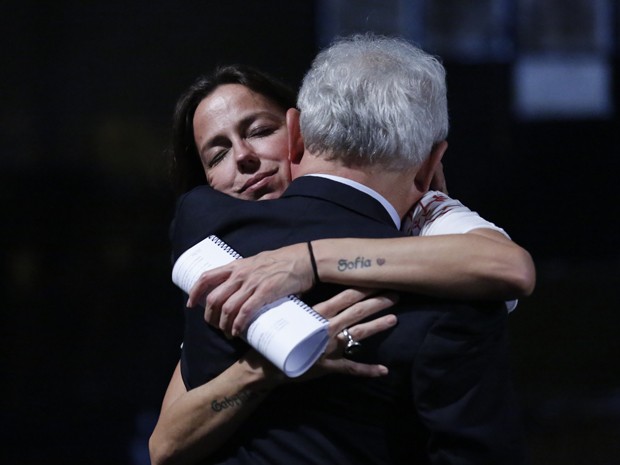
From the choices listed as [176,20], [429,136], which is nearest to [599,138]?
[176,20]

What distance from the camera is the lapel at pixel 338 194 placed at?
5.07 ft

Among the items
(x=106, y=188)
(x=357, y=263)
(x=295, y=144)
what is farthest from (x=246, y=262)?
(x=106, y=188)

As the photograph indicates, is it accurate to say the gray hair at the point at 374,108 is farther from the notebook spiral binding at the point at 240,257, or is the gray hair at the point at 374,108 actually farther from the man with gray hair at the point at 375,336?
the notebook spiral binding at the point at 240,257

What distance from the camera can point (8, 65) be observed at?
3945mm

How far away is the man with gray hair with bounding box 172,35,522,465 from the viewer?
1465mm

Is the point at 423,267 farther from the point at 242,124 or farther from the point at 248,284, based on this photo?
the point at 242,124

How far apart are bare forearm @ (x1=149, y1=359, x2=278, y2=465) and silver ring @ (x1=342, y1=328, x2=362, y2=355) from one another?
0.12 m

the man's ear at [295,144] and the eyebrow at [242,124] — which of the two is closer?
the man's ear at [295,144]

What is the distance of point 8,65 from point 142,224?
2.73 feet

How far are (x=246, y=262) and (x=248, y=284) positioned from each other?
0.19 ft

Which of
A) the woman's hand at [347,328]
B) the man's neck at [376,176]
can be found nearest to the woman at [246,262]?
the woman's hand at [347,328]

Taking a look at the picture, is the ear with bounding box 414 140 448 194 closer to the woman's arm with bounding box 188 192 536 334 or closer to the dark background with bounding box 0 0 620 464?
the woman's arm with bounding box 188 192 536 334

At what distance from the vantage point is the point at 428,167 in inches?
65.1

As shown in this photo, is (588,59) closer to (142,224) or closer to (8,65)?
(142,224)
